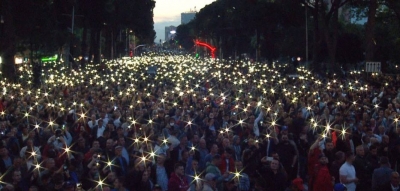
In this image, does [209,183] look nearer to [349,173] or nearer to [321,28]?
[349,173]

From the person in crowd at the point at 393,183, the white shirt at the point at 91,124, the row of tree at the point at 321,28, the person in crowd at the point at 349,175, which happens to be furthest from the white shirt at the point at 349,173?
the row of tree at the point at 321,28

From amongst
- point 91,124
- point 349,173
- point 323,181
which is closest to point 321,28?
point 91,124

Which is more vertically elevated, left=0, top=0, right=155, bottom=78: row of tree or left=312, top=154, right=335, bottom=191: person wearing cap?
left=0, top=0, right=155, bottom=78: row of tree

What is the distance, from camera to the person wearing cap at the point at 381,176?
9930mm

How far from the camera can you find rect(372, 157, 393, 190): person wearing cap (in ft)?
32.6

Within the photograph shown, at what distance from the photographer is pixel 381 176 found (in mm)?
9992

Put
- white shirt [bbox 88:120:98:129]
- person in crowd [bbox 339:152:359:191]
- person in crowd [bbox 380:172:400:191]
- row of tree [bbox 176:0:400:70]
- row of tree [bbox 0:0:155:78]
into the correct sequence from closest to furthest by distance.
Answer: person in crowd [bbox 380:172:400:191] → person in crowd [bbox 339:152:359:191] → white shirt [bbox 88:120:98:129] → row of tree [bbox 0:0:155:78] → row of tree [bbox 176:0:400:70]

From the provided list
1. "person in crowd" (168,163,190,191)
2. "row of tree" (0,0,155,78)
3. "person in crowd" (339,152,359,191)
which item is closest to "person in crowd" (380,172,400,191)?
"person in crowd" (339,152,359,191)

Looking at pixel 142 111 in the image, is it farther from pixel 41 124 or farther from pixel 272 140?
pixel 272 140

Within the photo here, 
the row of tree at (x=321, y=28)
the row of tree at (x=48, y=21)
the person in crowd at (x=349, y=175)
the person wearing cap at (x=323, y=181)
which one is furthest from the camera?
the row of tree at (x=321, y=28)

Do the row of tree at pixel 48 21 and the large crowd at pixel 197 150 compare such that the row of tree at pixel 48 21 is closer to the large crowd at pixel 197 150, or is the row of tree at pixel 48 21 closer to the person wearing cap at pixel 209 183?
the large crowd at pixel 197 150

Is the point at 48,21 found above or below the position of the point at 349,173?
above

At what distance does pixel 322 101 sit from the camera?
74.0ft

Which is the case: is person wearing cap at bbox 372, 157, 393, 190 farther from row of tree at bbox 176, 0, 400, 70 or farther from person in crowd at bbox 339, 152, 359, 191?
row of tree at bbox 176, 0, 400, 70
